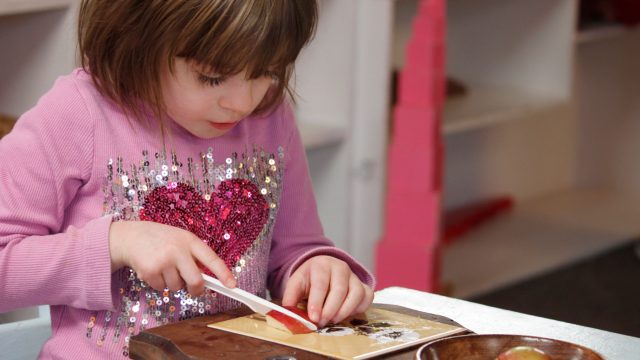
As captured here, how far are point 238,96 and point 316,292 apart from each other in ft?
0.59

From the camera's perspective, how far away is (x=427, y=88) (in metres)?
2.10

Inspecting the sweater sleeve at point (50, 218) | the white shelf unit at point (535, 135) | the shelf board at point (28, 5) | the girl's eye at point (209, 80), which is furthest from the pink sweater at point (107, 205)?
the white shelf unit at point (535, 135)

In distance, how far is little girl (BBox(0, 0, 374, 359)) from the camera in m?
0.91

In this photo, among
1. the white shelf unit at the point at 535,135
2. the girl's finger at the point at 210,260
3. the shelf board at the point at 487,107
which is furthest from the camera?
the white shelf unit at the point at 535,135

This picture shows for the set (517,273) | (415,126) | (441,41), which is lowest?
(517,273)

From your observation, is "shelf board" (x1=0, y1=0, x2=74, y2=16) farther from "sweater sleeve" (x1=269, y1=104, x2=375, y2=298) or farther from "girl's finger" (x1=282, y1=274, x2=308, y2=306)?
"girl's finger" (x1=282, y1=274, x2=308, y2=306)

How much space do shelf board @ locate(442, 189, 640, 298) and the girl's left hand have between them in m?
1.53

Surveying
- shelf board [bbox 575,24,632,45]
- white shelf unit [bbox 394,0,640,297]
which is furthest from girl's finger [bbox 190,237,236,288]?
shelf board [bbox 575,24,632,45]

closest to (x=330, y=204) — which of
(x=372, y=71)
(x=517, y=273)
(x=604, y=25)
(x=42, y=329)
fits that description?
(x=372, y=71)

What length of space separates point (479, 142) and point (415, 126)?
0.96 m

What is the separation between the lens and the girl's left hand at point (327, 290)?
A: 935 millimetres

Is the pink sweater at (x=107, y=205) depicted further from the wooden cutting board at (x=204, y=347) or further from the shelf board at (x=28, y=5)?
the shelf board at (x=28, y=5)

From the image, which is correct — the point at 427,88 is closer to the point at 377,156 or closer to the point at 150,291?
the point at 377,156

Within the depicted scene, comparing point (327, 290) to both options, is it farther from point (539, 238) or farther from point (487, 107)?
point (539, 238)
